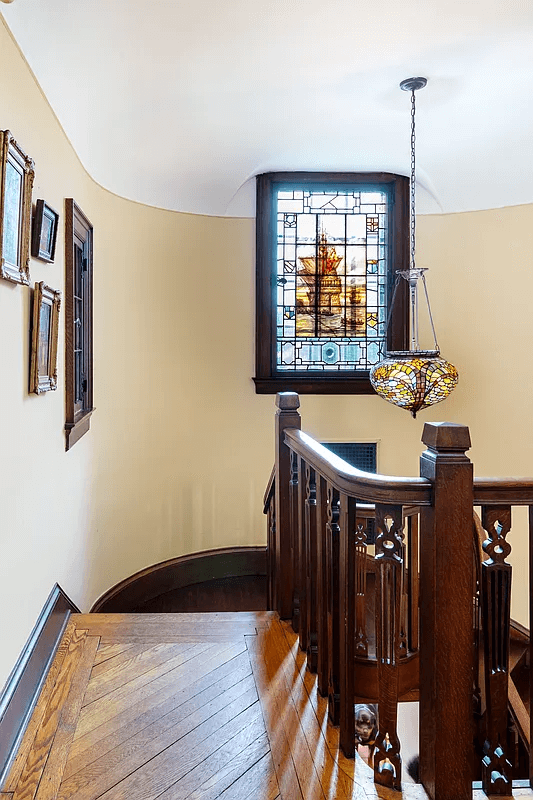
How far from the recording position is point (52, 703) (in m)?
2.17

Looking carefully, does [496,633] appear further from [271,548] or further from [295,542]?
[271,548]

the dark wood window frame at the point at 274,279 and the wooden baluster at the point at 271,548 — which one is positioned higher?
the dark wood window frame at the point at 274,279

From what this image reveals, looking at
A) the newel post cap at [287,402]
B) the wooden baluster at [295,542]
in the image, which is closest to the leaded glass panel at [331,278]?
the newel post cap at [287,402]

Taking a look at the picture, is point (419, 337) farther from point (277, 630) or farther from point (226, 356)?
Result: point (277, 630)

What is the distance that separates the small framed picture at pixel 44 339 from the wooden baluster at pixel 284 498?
0.90 metres

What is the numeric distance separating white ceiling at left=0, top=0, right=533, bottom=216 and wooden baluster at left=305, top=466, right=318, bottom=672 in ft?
4.79

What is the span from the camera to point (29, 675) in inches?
85.7

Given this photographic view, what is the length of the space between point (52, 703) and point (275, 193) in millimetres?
3755

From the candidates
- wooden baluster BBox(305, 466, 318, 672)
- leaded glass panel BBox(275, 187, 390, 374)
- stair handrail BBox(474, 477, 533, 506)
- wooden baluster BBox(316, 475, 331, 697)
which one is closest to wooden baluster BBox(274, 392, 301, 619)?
wooden baluster BBox(305, 466, 318, 672)

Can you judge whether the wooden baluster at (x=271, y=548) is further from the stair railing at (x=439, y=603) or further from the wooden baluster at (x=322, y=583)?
the stair railing at (x=439, y=603)

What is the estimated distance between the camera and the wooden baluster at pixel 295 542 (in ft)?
8.61

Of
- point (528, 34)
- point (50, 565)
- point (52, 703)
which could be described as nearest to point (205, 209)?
point (528, 34)

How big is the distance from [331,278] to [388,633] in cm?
368

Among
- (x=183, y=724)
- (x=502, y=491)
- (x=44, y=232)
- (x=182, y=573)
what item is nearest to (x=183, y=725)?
(x=183, y=724)
